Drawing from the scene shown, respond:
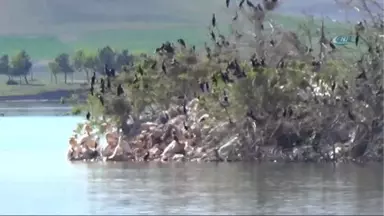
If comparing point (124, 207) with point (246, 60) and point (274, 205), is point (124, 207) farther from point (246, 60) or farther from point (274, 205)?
point (246, 60)

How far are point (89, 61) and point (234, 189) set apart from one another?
125650 mm

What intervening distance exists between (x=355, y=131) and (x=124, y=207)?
18088 millimetres

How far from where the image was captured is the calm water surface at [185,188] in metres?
35.6

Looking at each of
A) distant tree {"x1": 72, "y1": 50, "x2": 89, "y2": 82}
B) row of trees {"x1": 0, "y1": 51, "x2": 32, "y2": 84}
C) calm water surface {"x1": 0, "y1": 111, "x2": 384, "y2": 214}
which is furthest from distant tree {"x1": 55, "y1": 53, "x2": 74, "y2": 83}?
calm water surface {"x1": 0, "y1": 111, "x2": 384, "y2": 214}

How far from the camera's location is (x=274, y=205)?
36.1m

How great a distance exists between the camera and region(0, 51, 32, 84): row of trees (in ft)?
617

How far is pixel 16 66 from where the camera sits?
18925cm

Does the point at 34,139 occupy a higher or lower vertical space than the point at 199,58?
lower

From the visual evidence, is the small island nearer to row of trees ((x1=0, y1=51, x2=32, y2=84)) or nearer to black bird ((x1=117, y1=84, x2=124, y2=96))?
black bird ((x1=117, y1=84, x2=124, y2=96))

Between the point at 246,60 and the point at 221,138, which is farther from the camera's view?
the point at 246,60

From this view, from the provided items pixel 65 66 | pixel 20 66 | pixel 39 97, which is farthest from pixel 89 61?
pixel 65 66

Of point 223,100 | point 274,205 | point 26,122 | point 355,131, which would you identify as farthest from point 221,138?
point 26,122

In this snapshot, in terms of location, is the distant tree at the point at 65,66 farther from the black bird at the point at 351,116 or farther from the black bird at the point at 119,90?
the black bird at the point at 351,116

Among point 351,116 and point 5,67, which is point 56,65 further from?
point 351,116
